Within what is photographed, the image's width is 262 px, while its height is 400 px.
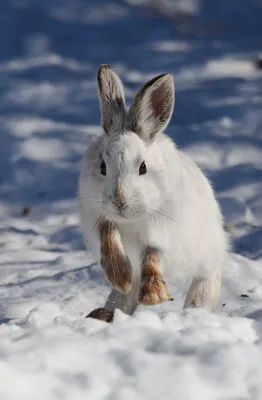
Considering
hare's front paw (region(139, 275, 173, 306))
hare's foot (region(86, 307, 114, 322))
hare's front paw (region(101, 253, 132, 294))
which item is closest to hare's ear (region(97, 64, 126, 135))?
hare's front paw (region(101, 253, 132, 294))

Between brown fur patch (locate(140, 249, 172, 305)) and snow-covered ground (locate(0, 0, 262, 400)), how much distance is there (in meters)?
0.08

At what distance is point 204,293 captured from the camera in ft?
14.7

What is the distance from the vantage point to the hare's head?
381cm

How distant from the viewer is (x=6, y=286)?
16.5ft

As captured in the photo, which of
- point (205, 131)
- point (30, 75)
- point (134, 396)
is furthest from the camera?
point (30, 75)

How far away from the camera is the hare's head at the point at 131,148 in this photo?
12.5ft

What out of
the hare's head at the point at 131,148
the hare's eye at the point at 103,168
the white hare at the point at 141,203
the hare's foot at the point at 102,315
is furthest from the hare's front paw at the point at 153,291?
the hare's eye at the point at 103,168

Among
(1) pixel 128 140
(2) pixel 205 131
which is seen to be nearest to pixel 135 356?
(1) pixel 128 140

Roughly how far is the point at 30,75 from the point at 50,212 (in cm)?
188

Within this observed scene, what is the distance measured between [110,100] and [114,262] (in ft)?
2.45

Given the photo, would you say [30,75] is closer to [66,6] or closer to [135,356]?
[66,6]

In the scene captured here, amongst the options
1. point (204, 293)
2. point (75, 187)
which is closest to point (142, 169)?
point (204, 293)

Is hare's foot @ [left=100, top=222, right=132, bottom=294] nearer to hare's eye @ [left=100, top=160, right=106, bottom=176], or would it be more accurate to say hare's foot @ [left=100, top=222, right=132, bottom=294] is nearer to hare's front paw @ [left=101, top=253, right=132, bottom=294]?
hare's front paw @ [left=101, top=253, right=132, bottom=294]

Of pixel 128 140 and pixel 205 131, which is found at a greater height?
pixel 128 140
